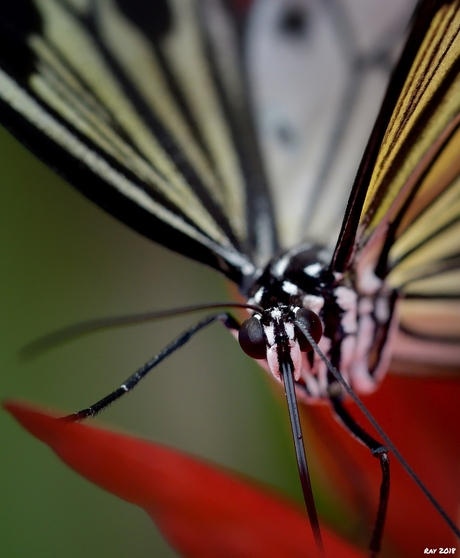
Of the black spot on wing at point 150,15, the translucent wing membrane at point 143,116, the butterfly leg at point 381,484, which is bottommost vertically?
the butterfly leg at point 381,484

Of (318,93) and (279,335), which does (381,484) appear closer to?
(279,335)

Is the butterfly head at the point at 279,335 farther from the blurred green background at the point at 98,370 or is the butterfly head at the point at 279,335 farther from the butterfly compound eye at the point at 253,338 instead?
the blurred green background at the point at 98,370

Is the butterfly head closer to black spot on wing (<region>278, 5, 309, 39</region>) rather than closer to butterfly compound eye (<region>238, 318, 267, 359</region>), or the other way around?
butterfly compound eye (<region>238, 318, 267, 359</region>)

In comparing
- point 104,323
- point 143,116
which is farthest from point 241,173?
point 104,323

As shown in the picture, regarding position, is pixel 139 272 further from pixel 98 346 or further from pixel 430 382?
pixel 430 382

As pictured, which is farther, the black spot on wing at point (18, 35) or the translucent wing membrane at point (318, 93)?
the translucent wing membrane at point (318, 93)

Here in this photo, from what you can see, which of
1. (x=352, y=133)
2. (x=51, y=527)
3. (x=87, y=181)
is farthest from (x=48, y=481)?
(x=352, y=133)

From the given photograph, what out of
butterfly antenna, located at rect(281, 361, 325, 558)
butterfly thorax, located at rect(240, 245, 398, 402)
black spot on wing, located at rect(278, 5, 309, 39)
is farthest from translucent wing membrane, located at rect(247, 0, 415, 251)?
butterfly antenna, located at rect(281, 361, 325, 558)

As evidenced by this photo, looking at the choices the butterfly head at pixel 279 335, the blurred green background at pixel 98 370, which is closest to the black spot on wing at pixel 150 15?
the blurred green background at pixel 98 370
